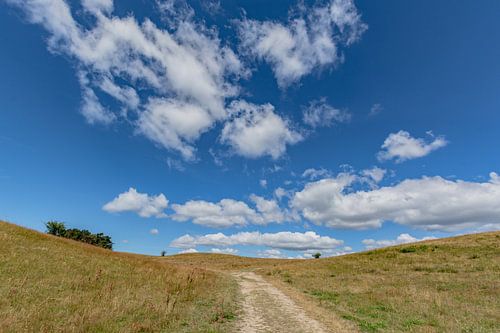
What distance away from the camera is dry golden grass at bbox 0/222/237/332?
31.4 ft

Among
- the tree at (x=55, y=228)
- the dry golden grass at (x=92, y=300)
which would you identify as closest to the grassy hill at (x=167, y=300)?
the dry golden grass at (x=92, y=300)

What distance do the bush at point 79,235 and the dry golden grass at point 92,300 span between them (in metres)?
62.5

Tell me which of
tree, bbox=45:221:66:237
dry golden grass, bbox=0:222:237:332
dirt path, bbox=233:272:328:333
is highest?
tree, bbox=45:221:66:237

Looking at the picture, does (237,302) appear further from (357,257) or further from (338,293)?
(357,257)

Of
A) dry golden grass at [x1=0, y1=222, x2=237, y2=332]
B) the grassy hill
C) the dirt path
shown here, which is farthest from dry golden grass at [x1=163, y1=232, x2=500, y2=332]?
dry golden grass at [x1=0, y1=222, x2=237, y2=332]

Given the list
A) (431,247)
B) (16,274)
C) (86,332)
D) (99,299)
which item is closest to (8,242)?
(16,274)

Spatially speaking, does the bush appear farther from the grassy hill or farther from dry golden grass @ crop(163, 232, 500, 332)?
dry golden grass @ crop(163, 232, 500, 332)

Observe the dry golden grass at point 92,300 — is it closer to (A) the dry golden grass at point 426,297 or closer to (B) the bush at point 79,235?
(A) the dry golden grass at point 426,297

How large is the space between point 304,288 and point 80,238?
88.1 m

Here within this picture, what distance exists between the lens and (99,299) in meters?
13.0

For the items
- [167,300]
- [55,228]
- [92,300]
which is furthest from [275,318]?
[55,228]

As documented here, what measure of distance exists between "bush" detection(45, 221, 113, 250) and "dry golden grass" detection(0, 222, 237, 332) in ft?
205

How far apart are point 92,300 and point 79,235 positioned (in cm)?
8989

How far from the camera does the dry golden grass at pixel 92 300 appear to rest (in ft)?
31.4
